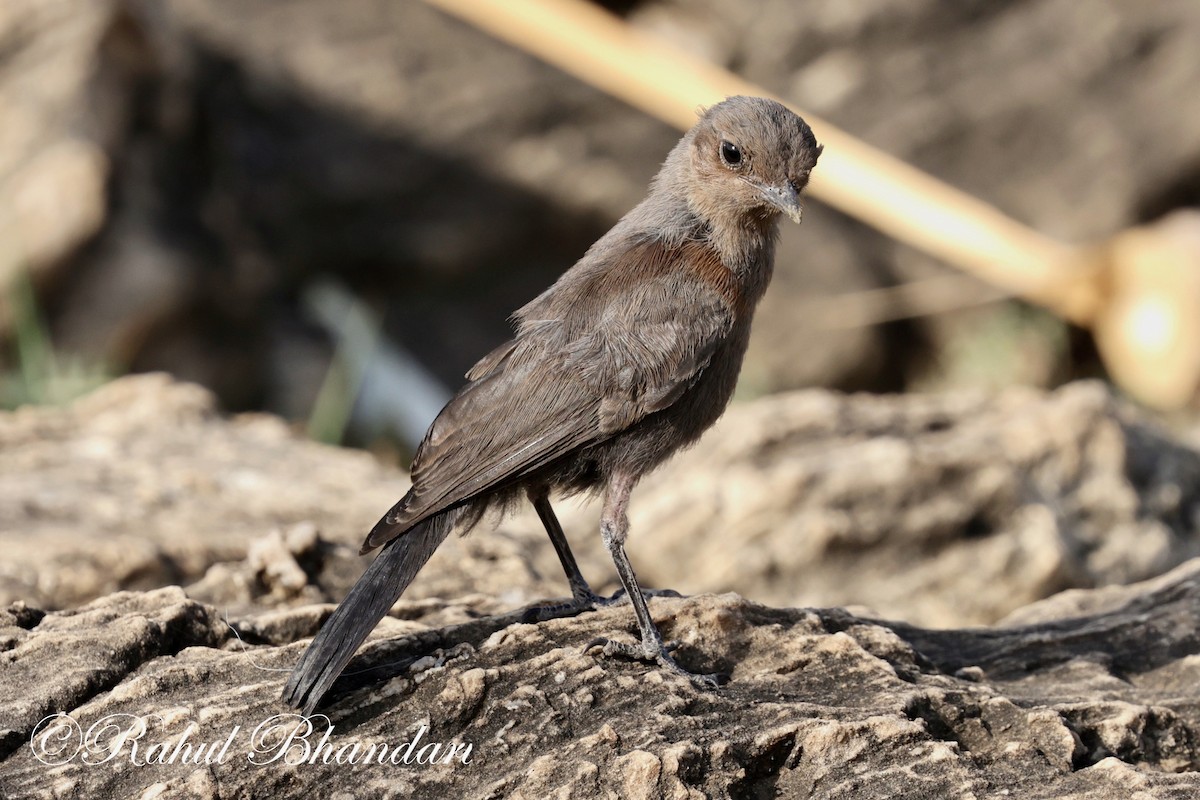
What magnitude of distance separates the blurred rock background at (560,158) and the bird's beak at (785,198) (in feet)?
18.5

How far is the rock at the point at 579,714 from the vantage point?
3311mm

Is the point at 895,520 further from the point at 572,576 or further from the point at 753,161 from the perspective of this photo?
the point at 753,161

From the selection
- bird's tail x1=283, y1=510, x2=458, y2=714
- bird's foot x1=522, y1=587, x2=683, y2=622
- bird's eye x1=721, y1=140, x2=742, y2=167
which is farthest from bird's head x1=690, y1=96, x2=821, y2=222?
bird's tail x1=283, y1=510, x2=458, y2=714

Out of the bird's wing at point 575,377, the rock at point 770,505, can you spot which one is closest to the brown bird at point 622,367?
the bird's wing at point 575,377

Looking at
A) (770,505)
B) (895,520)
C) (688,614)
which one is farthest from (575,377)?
(895,520)

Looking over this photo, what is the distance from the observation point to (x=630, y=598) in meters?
4.09

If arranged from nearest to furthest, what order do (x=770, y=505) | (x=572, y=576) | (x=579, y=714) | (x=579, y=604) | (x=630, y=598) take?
(x=579, y=714) → (x=630, y=598) → (x=579, y=604) → (x=572, y=576) → (x=770, y=505)

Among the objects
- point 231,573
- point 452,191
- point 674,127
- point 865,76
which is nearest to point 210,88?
point 452,191

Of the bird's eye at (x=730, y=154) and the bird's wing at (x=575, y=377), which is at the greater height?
the bird's eye at (x=730, y=154)

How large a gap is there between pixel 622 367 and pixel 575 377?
6.2 inches

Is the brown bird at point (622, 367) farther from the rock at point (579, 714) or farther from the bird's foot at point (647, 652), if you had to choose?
the rock at point (579, 714)

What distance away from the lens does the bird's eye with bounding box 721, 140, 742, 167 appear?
14.9 ft

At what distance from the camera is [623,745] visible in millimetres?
3395

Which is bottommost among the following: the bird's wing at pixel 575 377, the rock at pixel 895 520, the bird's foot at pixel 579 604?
the bird's foot at pixel 579 604
